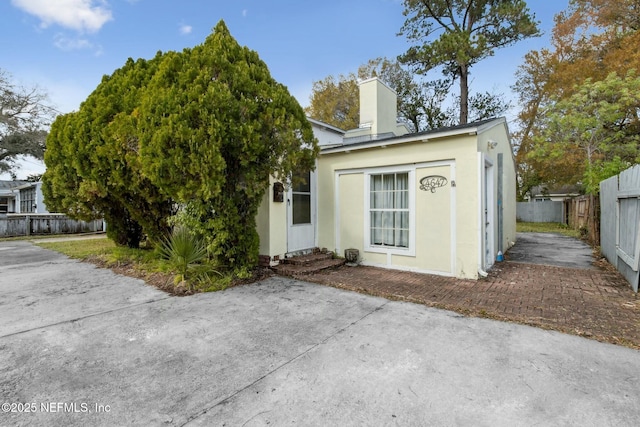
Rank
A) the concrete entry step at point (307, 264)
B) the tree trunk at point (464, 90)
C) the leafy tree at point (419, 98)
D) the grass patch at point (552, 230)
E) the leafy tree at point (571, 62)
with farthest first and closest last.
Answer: the leafy tree at point (419, 98), the tree trunk at point (464, 90), the leafy tree at point (571, 62), the grass patch at point (552, 230), the concrete entry step at point (307, 264)

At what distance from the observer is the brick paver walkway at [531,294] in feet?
11.8

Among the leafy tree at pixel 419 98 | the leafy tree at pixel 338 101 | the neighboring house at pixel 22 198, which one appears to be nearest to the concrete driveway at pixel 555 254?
the leafy tree at pixel 419 98

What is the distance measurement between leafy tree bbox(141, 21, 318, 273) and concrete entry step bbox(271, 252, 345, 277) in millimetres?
766

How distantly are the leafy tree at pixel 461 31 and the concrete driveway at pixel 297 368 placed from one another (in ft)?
52.4

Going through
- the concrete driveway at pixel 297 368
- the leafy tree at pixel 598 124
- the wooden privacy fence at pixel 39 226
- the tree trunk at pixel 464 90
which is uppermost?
the tree trunk at pixel 464 90

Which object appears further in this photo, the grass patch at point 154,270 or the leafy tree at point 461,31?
the leafy tree at point 461,31

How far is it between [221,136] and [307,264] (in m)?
3.19

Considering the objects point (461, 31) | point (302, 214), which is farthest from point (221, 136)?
point (461, 31)

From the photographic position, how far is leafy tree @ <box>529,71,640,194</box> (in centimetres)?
1238

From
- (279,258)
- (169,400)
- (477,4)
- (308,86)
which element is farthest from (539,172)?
(169,400)

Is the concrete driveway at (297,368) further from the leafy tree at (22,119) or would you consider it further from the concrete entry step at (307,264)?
the leafy tree at (22,119)

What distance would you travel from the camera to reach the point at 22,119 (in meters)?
19.1

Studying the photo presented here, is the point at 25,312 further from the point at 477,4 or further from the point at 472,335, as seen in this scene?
the point at 477,4

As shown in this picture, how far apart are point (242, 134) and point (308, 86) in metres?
22.5
